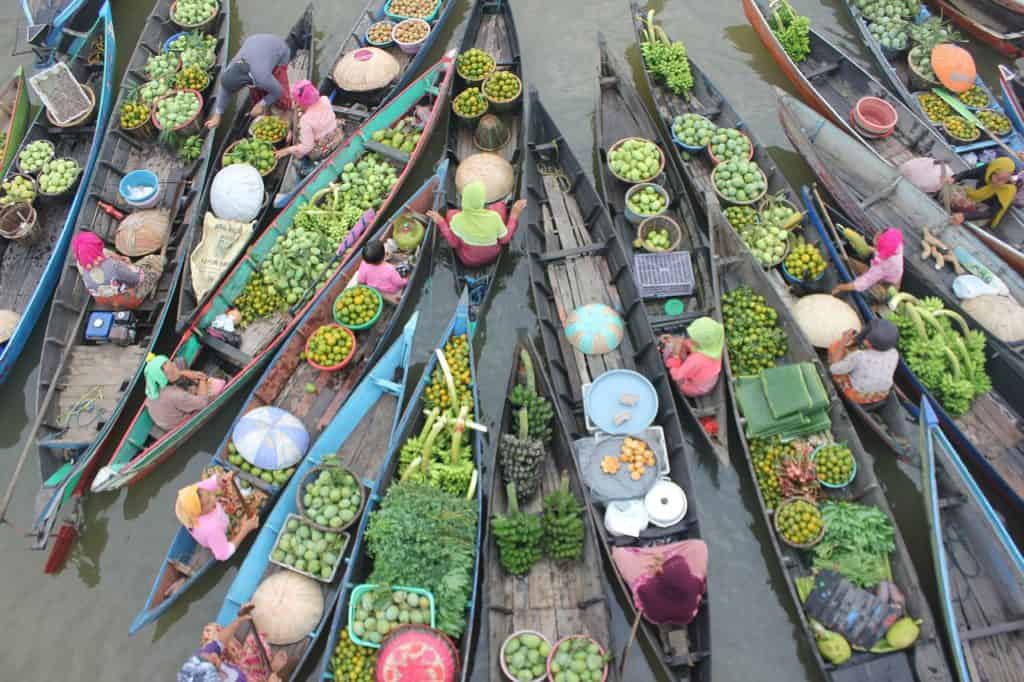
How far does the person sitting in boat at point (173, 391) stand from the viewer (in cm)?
880

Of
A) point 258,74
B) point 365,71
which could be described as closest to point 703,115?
point 365,71

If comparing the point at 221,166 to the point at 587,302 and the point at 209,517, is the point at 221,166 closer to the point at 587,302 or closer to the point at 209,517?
the point at 209,517

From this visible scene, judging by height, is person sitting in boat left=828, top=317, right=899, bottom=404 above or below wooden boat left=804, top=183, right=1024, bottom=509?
above

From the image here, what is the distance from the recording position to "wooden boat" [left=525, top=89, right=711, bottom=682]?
7.48 m

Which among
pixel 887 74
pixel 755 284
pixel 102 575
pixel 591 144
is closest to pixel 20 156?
pixel 102 575

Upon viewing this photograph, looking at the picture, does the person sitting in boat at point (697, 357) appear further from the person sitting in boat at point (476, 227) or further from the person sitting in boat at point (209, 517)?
the person sitting in boat at point (209, 517)

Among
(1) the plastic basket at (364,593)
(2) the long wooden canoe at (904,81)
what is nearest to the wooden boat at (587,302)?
(1) the plastic basket at (364,593)

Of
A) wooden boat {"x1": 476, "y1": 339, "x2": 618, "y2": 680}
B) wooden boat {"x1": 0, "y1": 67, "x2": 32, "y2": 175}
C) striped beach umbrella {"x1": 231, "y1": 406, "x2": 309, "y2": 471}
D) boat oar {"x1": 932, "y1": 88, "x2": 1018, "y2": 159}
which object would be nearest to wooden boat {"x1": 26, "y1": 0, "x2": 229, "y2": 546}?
wooden boat {"x1": 0, "y1": 67, "x2": 32, "y2": 175}

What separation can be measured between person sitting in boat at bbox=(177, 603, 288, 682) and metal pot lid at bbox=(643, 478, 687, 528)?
473cm

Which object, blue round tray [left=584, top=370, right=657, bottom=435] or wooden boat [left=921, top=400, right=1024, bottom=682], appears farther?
blue round tray [left=584, top=370, right=657, bottom=435]

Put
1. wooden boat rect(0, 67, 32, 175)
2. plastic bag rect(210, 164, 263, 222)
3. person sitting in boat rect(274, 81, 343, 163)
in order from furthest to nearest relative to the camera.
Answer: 1. wooden boat rect(0, 67, 32, 175)
2. person sitting in boat rect(274, 81, 343, 163)
3. plastic bag rect(210, 164, 263, 222)

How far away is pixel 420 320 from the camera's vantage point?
11.2m

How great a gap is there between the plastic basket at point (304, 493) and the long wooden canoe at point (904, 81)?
37.5 ft

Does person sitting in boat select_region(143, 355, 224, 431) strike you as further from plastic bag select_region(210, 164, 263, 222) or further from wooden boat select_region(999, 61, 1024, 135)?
wooden boat select_region(999, 61, 1024, 135)
